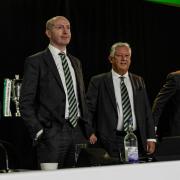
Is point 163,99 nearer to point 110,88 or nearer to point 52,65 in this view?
point 110,88

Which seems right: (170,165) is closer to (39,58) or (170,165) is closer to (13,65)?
(39,58)

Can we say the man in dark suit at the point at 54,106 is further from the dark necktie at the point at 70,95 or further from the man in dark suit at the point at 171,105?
the man in dark suit at the point at 171,105

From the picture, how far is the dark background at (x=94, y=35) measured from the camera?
15.2 feet

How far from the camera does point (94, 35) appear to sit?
531 cm

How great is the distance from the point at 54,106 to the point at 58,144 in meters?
0.22

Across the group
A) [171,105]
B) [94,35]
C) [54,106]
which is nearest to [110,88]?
[171,105]

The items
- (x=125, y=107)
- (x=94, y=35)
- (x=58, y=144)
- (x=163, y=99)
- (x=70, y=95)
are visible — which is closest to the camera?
(x=58, y=144)

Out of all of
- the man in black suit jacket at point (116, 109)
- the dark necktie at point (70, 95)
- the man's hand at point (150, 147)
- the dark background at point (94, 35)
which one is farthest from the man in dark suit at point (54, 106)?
the dark background at point (94, 35)

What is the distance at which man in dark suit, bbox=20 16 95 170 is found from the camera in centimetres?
277

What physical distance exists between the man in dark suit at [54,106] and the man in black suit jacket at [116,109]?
1.66 ft

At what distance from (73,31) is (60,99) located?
2375 millimetres

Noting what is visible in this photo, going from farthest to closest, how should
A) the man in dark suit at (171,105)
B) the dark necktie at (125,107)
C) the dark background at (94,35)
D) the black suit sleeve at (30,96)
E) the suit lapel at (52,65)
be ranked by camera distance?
the dark background at (94,35), the man in dark suit at (171,105), the dark necktie at (125,107), the suit lapel at (52,65), the black suit sleeve at (30,96)

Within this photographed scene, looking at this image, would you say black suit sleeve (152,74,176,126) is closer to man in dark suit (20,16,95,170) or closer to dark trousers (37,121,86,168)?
man in dark suit (20,16,95,170)

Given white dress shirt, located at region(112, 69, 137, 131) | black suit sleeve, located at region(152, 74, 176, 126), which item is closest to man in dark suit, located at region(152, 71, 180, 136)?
black suit sleeve, located at region(152, 74, 176, 126)
